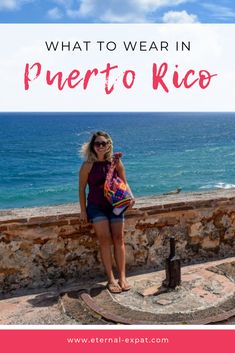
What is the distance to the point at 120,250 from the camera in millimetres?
4676

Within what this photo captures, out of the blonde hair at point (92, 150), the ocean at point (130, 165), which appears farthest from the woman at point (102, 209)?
the ocean at point (130, 165)

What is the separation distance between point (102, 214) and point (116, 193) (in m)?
0.23

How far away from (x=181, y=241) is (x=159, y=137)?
3140 inches

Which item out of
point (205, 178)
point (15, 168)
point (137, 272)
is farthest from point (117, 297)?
point (15, 168)

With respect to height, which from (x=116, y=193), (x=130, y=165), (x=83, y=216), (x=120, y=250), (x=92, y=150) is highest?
(x=92, y=150)

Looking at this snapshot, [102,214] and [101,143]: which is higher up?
[101,143]

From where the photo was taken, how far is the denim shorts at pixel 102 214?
15.1ft

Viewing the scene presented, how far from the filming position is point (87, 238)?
4914 mm

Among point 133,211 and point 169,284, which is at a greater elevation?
point 133,211

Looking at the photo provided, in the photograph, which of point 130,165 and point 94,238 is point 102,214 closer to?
point 94,238

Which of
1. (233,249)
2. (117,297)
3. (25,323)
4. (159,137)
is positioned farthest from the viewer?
(159,137)

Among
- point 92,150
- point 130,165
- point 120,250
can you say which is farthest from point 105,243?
point 130,165

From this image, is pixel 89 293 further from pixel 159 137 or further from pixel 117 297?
pixel 159 137

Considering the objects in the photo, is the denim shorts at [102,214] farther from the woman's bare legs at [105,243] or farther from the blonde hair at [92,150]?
the blonde hair at [92,150]
